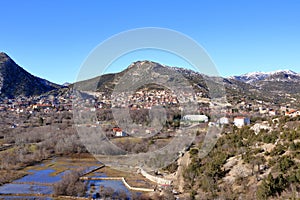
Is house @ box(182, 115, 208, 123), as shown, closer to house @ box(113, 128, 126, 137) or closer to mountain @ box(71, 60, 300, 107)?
mountain @ box(71, 60, 300, 107)

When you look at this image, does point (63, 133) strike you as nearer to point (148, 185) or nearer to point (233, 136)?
point (148, 185)

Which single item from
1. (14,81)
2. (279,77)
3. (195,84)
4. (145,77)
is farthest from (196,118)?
(279,77)

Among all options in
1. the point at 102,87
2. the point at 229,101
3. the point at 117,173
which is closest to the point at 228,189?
the point at 117,173

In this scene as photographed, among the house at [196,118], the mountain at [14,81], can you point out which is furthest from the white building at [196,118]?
the mountain at [14,81]

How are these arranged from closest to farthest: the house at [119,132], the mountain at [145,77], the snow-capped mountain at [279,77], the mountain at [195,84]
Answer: the mountain at [145,77] → the house at [119,132] → the mountain at [195,84] → the snow-capped mountain at [279,77]

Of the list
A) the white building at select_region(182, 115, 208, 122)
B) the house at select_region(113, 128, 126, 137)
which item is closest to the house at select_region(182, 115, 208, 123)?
Answer: the white building at select_region(182, 115, 208, 122)

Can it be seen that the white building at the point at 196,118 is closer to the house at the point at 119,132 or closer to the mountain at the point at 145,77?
the mountain at the point at 145,77

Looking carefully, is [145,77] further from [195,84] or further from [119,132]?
[195,84]

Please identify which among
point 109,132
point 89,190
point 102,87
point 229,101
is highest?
point 102,87

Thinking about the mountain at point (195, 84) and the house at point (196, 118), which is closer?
the house at point (196, 118)
